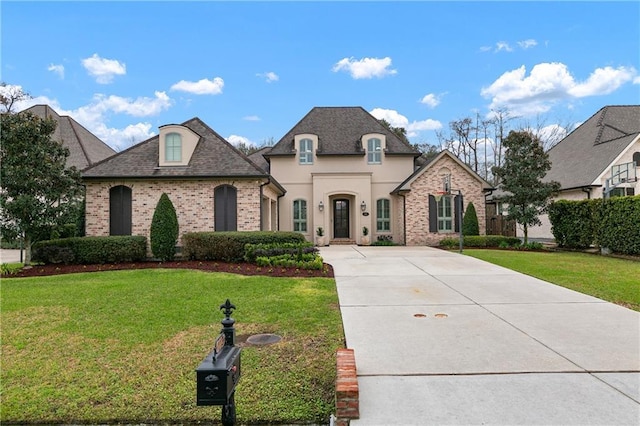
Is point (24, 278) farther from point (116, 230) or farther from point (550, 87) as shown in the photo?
point (550, 87)

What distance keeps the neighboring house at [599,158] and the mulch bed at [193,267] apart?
1576cm

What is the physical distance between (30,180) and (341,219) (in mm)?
15341

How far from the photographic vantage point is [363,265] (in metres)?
11.6

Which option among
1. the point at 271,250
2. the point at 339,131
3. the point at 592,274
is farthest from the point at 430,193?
the point at 271,250

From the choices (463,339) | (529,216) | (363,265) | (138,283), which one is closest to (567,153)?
(529,216)

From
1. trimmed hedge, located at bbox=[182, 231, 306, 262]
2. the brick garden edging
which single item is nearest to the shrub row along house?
trimmed hedge, located at bbox=[182, 231, 306, 262]

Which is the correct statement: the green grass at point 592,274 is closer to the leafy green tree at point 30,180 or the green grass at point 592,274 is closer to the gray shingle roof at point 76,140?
the leafy green tree at point 30,180

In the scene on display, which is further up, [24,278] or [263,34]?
[263,34]

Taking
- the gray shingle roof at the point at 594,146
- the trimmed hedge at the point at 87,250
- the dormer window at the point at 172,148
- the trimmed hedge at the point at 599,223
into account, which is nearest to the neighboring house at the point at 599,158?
the gray shingle roof at the point at 594,146

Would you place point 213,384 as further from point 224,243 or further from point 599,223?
point 599,223

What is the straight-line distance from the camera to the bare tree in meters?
26.3

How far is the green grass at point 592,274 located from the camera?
7262 mm

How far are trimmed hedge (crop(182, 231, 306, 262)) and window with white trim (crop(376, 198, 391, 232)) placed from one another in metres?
9.52

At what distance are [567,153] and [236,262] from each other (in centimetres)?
2462
